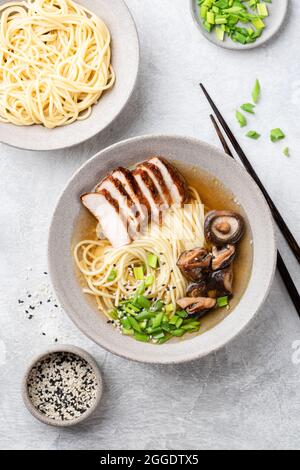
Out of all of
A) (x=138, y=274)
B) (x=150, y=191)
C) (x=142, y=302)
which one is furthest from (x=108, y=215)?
(x=142, y=302)

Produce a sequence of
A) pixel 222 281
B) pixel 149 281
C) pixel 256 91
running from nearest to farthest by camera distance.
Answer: pixel 222 281, pixel 149 281, pixel 256 91

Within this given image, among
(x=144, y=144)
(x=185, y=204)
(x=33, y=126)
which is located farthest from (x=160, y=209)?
(x=33, y=126)

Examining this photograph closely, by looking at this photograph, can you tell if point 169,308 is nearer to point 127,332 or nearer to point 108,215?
point 127,332

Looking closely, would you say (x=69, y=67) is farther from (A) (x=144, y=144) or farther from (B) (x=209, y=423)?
(B) (x=209, y=423)

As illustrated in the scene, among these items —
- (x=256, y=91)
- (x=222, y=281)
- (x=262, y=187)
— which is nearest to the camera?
(x=222, y=281)

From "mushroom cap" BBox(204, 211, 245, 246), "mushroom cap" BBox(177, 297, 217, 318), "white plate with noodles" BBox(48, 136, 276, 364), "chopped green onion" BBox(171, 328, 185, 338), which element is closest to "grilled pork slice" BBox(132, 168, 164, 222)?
"white plate with noodles" BBox(48, 136, 276, 364)

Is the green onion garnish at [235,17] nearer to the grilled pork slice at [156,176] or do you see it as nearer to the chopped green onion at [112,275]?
the grilled pork slice at [156,176]

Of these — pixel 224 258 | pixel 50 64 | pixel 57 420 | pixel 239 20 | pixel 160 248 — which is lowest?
pixel 57 420
